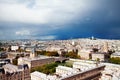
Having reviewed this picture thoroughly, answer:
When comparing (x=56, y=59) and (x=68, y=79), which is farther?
(x=56, y=59)

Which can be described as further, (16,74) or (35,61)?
(35,61)

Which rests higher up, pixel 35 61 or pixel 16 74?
pixel 35 61

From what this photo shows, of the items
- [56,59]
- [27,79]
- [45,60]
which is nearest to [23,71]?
[27,79]

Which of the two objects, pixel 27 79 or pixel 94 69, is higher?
pixel 94 69

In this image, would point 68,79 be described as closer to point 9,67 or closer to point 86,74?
point 86,74

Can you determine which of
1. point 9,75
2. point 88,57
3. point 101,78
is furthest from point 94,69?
point 88,57

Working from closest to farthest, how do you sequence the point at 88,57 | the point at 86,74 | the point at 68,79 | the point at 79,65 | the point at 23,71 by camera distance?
the point at 68,79 < the point at 86,74 < the point at 23,71 < the point at 79,65 < the point at 88,57

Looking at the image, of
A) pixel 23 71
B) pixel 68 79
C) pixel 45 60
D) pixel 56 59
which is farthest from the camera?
pixel 56 59

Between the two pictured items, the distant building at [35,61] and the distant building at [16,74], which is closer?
the distant building at [16,74]

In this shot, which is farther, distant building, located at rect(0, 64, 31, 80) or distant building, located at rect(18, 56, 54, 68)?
distant building, located at rect(18, 56, 54, 68)
